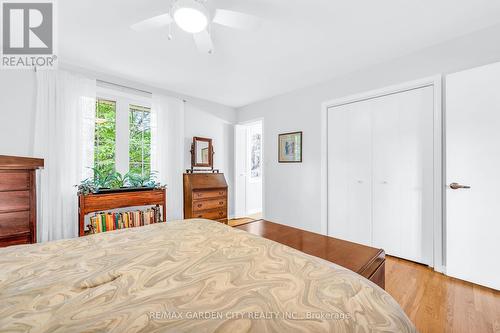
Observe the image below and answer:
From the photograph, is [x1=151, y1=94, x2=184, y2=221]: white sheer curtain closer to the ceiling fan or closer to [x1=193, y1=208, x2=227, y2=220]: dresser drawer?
[x1=193, y1=208, x2=227, y2=220]: dresser drawer

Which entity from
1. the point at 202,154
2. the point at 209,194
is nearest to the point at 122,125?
the point at 202,154

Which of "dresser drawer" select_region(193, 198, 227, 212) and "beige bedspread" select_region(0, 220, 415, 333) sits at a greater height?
"beige bedspread" select_region(0, 220, 415, 333)

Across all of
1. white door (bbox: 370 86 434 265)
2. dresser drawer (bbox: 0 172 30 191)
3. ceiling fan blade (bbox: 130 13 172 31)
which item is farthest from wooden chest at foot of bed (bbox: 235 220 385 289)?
dresser drawer (bbox: 0 172 30 191)

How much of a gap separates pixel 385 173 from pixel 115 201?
11.4 ft

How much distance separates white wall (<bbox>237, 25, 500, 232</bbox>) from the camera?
2.16m

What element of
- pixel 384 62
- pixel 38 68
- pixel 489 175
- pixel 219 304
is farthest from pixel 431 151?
pixel 38 68

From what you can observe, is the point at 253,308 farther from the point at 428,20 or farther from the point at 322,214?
→ the point at 322,214

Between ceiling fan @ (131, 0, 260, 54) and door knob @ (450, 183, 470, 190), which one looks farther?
door knob @ (450, 183, 470, 190)

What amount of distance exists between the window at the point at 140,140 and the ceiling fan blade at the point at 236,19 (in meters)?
2.38

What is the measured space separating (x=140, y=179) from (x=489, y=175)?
3988 millimetres

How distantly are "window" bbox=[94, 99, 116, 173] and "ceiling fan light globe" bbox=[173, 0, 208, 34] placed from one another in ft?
7.53

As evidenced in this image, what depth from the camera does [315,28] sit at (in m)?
2.05

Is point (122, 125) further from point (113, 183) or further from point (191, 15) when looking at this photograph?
point (191, 15)

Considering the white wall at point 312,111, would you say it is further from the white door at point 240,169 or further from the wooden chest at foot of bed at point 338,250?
the wooden chest at foot of bed at point 338,250
